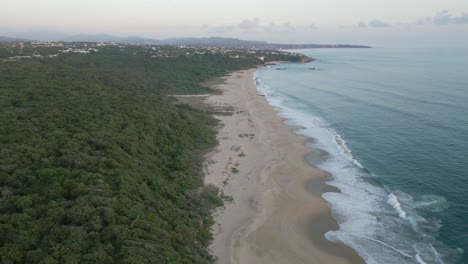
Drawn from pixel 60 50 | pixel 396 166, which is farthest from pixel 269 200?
pixel 60 50

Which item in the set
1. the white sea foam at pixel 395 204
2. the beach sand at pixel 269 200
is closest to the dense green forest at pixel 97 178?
the beach sand at pixel 269 200

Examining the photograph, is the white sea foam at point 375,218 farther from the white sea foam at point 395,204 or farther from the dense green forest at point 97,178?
the dense green forest at point 97,178

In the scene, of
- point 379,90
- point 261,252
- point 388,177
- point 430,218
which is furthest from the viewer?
point 379,90

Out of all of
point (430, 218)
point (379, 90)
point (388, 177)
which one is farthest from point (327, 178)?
point (379, 90)

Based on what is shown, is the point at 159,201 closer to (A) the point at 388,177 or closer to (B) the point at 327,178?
(B) the point at 327,178

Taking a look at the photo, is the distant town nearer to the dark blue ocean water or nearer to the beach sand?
the beach sand

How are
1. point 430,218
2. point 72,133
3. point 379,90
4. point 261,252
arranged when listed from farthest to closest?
point 379,90
point 72,133
point 430,218
point 261,252
